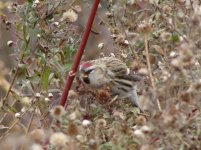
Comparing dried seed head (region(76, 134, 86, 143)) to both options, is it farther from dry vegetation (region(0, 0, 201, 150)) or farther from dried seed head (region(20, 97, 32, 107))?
dried seed head (region(20, 97, 32, 107))

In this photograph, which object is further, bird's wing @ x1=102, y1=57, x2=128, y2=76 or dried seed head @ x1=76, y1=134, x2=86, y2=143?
bird's wing @ x1=102, y1=57, x2=128, y2=76

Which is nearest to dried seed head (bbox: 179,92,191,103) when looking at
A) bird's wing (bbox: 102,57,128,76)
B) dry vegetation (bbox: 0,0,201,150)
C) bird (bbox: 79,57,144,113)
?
dry vegetation (bbox: 0,0,201,150)

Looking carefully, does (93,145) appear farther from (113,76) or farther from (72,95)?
(113,76)

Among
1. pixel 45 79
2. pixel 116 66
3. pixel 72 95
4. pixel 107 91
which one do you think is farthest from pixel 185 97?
pixel 116 66

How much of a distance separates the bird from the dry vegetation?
0.20 feet

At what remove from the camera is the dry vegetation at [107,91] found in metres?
1.49

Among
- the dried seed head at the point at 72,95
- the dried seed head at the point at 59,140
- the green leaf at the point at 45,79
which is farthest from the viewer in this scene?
the green leaf at the point at 45,79

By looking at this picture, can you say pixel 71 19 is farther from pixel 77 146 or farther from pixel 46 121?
pixel 77 146

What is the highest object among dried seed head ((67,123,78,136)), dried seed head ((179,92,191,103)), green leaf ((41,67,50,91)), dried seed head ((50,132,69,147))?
green leaf ((41,67,50,91))

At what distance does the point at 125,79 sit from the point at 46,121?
0.74m

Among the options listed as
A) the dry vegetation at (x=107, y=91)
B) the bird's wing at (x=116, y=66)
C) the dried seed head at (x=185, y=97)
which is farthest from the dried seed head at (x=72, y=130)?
the bird's wing at (x=116, y=66)

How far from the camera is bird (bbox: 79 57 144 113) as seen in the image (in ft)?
8.48

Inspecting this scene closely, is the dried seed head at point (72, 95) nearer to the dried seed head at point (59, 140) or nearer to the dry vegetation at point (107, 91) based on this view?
the dry vegetation at point (107, 91)

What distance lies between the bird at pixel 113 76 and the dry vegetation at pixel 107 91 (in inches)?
2.4
